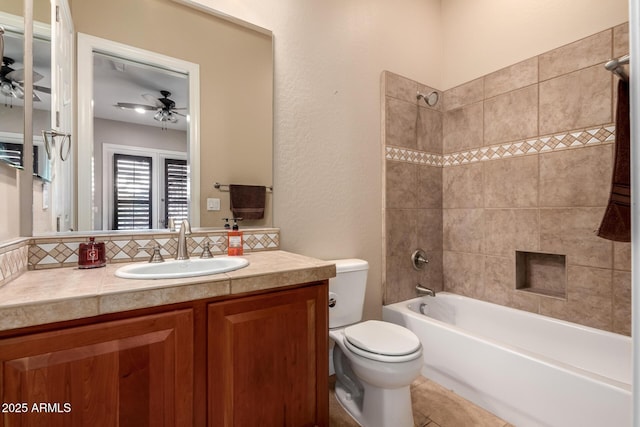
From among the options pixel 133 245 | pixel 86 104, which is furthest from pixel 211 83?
pixel 133 245

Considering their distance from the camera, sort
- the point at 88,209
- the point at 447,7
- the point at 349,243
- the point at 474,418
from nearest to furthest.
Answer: the point at 88,209 → the point at 474,418 → the point at 349,243 → the point at 447,7

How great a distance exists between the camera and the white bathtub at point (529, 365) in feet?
4.07

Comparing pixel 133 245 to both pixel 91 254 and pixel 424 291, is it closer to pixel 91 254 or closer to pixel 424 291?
pixel 91 254

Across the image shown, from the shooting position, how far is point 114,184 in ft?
4.40

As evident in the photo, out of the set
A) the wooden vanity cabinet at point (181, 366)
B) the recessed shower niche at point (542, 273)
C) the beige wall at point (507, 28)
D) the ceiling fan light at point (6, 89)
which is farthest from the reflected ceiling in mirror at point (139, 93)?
the recessed shower niche at point (542, 273)

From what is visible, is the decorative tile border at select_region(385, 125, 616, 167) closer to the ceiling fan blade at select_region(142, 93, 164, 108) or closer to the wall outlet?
the wall outlet

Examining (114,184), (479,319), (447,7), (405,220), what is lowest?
(479,319)

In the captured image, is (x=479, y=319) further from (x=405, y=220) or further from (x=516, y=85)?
(x=516, y=85)

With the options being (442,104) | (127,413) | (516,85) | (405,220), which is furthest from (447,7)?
(127,413)

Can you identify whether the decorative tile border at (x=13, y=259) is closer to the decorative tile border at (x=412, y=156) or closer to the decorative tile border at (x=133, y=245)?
the decorative tile border at (x=133, y=245)

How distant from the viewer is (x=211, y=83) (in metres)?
1.52

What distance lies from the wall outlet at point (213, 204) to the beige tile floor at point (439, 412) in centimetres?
127

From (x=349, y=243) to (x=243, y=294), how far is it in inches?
43.4

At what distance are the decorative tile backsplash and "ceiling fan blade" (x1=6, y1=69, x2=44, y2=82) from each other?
0.55m
